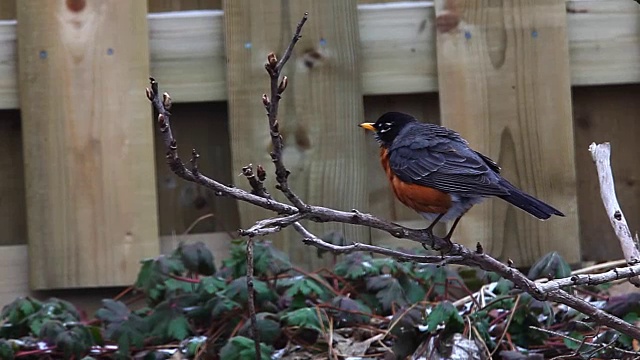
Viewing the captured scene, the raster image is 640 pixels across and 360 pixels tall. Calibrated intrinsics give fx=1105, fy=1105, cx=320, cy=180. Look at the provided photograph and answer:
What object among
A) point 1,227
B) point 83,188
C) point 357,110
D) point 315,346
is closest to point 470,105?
point 357,110

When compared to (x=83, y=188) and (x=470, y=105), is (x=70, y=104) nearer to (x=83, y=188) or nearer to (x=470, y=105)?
(x=83, y=188)

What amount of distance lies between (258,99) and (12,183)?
104 centimetres

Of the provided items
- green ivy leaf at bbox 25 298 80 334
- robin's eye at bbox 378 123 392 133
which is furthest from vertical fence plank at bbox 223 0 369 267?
green ivy leaf at bbox 25 298 80 334

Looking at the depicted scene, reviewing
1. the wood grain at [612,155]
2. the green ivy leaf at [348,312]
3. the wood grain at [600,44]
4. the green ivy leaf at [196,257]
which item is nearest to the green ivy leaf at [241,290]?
the green ivy leaf at [196,257]

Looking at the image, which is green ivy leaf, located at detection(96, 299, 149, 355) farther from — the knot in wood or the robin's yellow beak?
the knot in wood

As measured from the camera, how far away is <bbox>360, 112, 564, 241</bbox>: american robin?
141 inches

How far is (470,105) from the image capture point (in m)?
4.29

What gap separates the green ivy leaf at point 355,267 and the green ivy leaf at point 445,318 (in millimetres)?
389

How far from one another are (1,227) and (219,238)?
87 centimetres

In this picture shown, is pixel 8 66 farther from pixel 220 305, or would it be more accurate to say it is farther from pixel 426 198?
pixel 426 198

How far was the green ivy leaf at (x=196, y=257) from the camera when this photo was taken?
4.00 meters

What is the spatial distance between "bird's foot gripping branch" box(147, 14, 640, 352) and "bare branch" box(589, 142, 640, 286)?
36 cm

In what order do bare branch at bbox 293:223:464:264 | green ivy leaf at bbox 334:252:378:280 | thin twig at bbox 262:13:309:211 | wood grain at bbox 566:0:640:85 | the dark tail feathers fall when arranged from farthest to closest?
wood grain at bbox 566:0:640:85 → green ivy leaf at bbox 334:252:378:280 → the dark tail feathers → bare branch at bbox 293:223:464:264 → thin twig at bbox 262:13:309:211

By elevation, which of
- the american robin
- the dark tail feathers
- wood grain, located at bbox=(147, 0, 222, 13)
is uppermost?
wood grain, located at bbox=(147, 0, 222, 13)
